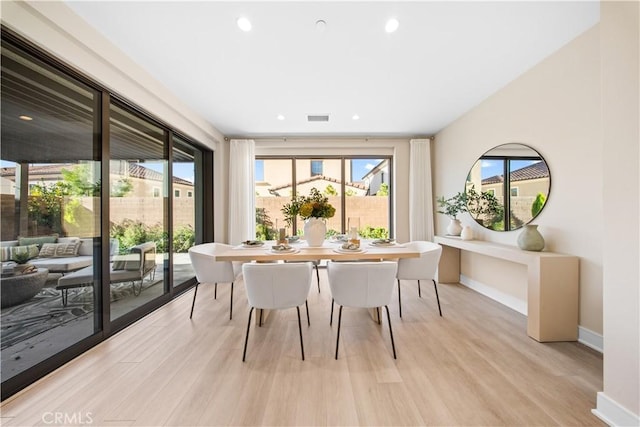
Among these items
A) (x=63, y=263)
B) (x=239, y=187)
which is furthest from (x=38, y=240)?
(x=239, y=187)

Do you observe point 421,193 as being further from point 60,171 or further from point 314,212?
point 60,171

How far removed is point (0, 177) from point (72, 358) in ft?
4.54

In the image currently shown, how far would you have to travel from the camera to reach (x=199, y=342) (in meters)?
2.08

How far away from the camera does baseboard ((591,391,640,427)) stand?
1.17 metres

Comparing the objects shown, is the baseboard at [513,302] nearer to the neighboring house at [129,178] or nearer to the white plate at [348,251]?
the white plate at [348,251]

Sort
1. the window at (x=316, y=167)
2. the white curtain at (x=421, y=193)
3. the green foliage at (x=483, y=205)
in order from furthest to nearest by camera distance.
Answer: the window at (x=316, y=167) → the white curtain at (x=421, y=193) → the green foliage at (x=483, y=205)

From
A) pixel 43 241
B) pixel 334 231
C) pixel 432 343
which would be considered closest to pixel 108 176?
pixel 43 241

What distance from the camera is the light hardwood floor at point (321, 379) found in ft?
4.35

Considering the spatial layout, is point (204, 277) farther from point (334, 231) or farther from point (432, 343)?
point (334, 231)

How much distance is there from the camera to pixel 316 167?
4.77 metres

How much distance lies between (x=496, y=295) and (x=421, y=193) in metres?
1.99

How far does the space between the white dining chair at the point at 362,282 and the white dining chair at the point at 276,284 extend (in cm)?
24

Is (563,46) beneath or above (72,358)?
above

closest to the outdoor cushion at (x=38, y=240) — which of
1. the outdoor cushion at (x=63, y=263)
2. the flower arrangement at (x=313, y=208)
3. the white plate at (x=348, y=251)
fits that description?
the outdoor cushion at (x=63, y=263)
